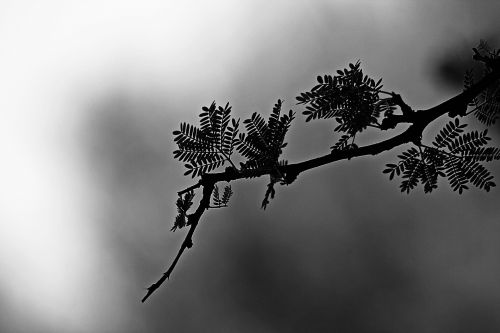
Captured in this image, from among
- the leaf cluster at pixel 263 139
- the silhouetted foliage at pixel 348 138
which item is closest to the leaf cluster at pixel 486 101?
the silhouetted foliage at pixel 348 138

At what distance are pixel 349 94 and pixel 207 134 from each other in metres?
0.84

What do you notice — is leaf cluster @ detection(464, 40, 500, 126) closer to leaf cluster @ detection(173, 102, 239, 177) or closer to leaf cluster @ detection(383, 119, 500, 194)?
leaf cluster @ detection(383, 119, 500, 194)

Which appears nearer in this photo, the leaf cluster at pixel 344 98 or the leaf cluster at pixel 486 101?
the leaf cluster at pixel 344 98

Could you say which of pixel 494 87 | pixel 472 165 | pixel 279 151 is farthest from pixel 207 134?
pixel 494 87

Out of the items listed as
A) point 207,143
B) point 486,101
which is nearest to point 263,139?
point 207,143

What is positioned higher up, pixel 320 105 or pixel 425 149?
pixel 320 105

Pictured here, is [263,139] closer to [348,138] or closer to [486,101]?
[348,138]

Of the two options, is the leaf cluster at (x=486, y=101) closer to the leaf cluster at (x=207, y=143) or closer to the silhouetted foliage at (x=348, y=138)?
the silhouetted foliage at (x=348, y=138)

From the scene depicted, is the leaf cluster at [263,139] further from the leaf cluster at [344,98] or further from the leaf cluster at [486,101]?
the leaf cluster at [486,101]

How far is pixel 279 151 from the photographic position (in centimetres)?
250

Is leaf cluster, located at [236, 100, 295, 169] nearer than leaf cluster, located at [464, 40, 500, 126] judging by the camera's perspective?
Yes

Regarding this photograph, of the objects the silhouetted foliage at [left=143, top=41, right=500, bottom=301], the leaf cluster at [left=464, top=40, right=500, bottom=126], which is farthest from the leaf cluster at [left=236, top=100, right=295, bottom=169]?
the leaf cluster at [left=464, top=40, right=500, bottom=126]

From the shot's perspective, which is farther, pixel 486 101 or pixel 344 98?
pixel 486 101

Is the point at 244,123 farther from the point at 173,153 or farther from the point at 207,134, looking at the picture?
the point at 173,153
